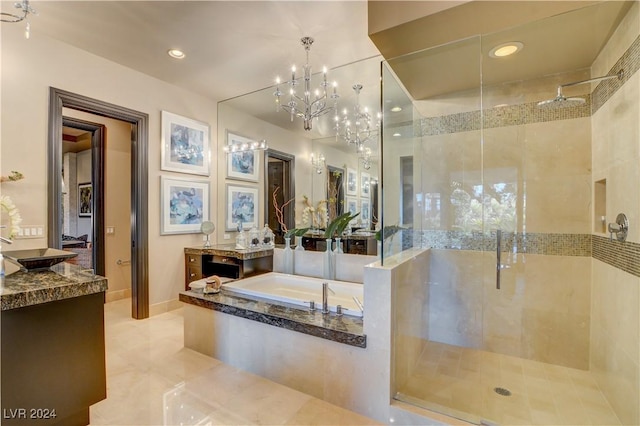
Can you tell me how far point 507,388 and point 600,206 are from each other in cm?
158

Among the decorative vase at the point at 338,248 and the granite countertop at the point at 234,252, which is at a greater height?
the decorative vase at the point at 338,248

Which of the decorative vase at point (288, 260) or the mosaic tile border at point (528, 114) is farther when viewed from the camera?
the decorative vase at point (288, 260)

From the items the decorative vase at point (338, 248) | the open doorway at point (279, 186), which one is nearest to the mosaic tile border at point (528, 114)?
the decorative vase at point (338, 248)

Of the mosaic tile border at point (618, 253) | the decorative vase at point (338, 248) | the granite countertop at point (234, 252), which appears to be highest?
the mosaic tile border at point (618, 253)

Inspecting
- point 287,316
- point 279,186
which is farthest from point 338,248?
point 279,186

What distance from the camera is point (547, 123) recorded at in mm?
2555

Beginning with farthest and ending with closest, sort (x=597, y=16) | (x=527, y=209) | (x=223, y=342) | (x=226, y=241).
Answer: (x=226, y=241), (x=527, y=209), (x=223, y=342), (x=597, y=16)

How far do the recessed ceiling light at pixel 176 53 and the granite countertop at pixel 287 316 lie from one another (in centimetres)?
245

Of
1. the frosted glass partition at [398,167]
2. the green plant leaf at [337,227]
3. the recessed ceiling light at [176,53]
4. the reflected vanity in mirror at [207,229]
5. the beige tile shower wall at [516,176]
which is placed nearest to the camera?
the frosted glass partition at [398,167]

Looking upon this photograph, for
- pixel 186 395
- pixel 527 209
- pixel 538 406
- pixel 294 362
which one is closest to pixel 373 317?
pixel 294 362

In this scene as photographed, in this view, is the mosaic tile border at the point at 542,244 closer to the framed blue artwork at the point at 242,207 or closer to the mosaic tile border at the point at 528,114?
the mosaic tile border at the point at 528,114

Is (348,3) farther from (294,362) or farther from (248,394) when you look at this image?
(248,394)

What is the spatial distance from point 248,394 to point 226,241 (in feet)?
8.76

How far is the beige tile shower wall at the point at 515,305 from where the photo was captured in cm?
247
